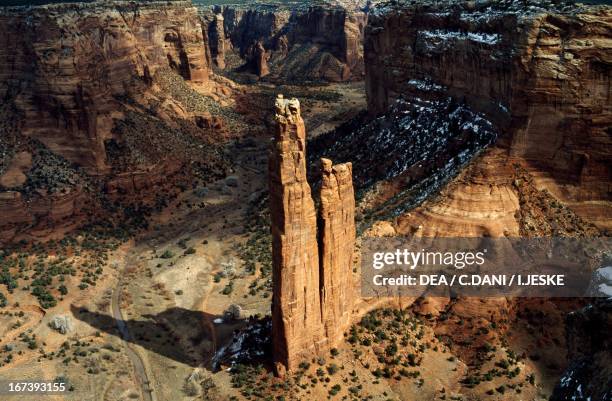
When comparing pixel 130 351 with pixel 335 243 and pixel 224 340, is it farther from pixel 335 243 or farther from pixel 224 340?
pixel 335 243

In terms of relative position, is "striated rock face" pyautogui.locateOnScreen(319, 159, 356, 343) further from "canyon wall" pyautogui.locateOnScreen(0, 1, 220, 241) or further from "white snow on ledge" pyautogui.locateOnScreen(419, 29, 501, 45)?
"canyon wall" pyautogui.locateOnScreen(0, 1, 220, 241)

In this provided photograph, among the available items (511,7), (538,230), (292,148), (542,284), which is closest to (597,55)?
(511,7)

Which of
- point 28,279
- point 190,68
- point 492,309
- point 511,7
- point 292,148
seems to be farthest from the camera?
point 190,68

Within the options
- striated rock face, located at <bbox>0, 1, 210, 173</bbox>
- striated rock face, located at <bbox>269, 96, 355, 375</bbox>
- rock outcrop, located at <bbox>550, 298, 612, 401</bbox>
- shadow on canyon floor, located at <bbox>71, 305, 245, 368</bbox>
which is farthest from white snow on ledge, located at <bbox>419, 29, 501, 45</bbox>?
striated rock face, located at <bbox>0, 1, 210, 173</bbox>

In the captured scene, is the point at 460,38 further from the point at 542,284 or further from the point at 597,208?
the point at 542,284

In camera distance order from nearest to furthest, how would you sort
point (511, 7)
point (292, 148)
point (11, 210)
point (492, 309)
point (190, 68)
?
point (292, 148) < point (492, 309) < point (511, 7) < point (11, 210) < point (190, 68)

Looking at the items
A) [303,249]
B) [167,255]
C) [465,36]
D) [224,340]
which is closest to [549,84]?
[465,36]

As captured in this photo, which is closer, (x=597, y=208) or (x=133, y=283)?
(x=597, y=208)
